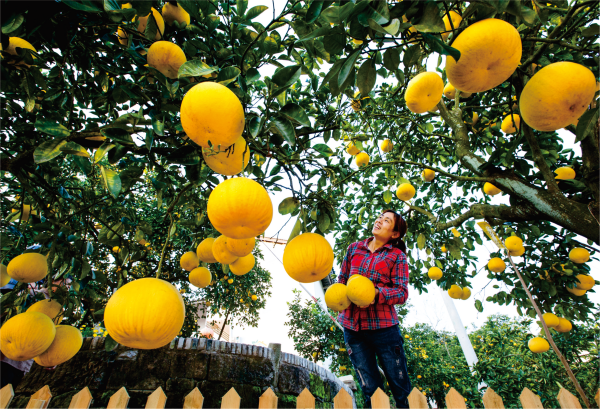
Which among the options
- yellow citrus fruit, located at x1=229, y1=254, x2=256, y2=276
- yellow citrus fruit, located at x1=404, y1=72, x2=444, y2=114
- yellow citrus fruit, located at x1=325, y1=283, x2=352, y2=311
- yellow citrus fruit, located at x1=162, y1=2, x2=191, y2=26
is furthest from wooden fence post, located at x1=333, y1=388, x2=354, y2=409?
yellow citrus fruit, located at x1=162, y1=2, x2=191, y2=26

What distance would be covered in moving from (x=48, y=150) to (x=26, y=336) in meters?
0.84

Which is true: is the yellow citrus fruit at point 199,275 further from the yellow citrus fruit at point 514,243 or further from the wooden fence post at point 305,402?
the yellow citrus fruit at point 514,243

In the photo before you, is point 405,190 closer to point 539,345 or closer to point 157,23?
point 539,345

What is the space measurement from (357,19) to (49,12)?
115 centimetres

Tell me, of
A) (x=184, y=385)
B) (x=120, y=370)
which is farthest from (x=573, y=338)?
(x=120, y=370)

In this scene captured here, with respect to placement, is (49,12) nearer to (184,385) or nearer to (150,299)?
(150,299)

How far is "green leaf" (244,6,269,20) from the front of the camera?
4.38 ft

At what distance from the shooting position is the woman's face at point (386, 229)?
231 cm

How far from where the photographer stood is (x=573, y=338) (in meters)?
4.01

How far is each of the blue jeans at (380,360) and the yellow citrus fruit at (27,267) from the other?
1.94 metres

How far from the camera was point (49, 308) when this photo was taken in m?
1.44

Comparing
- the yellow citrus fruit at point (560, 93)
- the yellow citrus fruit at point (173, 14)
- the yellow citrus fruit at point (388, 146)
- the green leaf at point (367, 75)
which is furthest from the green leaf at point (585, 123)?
the yellow citrus fruit at point (388, 146)

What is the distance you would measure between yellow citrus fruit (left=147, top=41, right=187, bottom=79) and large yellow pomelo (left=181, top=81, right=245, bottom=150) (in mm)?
425

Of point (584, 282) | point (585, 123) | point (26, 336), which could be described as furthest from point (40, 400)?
point (584, 282)
